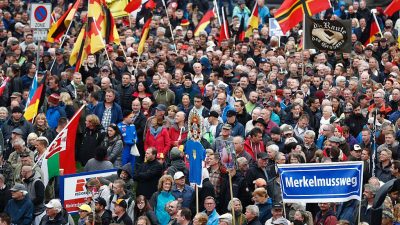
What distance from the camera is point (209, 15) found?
114 feet

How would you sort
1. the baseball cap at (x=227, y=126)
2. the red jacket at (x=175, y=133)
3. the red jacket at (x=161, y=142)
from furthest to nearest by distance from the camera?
the red jacket at (x=175, y=133), the red jacket at (x=161, y=142), the baseball cap at (x=227, y=126)

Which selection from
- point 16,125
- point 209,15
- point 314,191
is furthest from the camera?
point 209,15

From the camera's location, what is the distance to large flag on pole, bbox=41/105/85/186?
22.1 metres

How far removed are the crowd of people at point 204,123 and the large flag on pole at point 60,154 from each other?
0.42 ft

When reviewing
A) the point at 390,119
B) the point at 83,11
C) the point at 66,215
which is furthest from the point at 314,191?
the point at 83,11

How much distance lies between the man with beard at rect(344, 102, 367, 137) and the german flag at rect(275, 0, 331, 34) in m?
4.54

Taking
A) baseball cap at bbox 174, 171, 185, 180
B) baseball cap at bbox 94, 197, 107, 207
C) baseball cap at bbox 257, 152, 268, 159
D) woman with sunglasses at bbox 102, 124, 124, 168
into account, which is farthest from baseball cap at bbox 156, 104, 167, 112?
baseball cap at bbox 94, 197, 107, 207

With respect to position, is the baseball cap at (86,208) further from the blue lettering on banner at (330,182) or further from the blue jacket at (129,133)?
the blue jacket at (129,133)

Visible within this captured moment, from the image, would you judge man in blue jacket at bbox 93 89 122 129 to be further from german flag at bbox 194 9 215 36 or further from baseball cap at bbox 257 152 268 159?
german flag at bbox 194 9 215 36

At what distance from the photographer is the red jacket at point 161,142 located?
78.6ft

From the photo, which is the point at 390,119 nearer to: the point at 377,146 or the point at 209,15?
the point at 377,146

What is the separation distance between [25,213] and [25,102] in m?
5.89

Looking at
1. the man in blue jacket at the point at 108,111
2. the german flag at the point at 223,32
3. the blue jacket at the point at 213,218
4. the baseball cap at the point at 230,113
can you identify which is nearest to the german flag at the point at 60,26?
the german flag at the point at 223,32

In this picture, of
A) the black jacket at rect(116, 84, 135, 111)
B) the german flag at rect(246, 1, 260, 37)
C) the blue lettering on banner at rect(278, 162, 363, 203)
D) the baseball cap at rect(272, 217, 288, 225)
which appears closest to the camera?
the blue lettering on banner at rect(278, 162, 363, 203)
